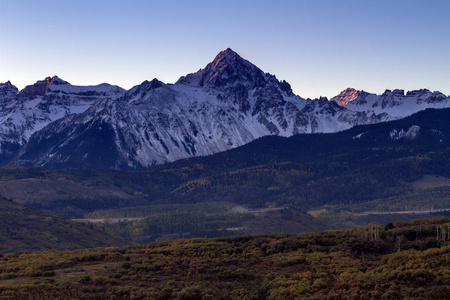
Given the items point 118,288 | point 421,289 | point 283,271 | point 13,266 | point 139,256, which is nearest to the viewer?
point 421,289

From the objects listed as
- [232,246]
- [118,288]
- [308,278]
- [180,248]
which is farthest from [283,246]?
[118,288]

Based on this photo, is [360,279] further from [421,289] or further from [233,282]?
[233,282]

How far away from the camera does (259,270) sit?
336 ft

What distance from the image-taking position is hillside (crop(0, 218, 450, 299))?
3305 inches

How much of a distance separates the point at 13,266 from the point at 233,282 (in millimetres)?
36319

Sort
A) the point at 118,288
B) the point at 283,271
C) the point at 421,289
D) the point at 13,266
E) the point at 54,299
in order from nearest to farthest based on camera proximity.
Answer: the point at 421,289
the point at 54,299
the point at 118,288
the point at 283,271
the point at 13,266

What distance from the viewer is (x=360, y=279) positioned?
280 feet

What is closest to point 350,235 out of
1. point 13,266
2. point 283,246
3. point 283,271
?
point 283,246

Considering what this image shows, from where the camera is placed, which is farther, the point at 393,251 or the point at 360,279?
the point at 393,251

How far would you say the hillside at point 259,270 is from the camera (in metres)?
83.9

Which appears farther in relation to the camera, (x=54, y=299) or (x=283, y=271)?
(x=283, y=271)

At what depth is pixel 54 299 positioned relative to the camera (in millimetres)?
83938

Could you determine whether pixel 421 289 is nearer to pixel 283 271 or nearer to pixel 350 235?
pixel 283 271

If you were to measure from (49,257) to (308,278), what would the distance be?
5217cm
